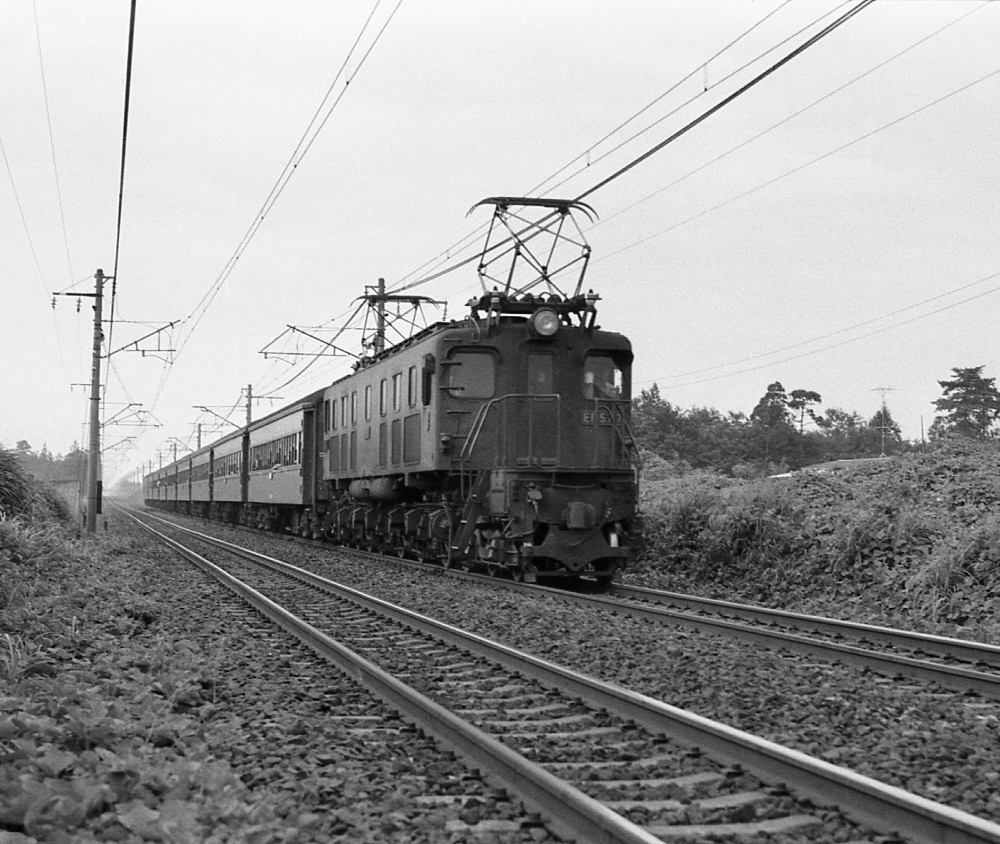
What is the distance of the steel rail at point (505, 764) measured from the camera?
13.7ft

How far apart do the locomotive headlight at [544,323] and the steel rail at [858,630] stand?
12.3 feet

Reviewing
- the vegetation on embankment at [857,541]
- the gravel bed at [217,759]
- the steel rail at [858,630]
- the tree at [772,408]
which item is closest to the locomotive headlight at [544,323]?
the steel rail at [858,630]

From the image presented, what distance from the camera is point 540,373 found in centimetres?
1534

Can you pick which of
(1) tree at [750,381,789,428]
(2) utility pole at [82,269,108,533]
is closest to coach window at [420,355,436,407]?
(2) utility pole at [82,269,108,533]

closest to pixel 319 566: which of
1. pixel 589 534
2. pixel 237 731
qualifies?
pixel 589 534

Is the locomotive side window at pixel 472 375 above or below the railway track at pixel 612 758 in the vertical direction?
above

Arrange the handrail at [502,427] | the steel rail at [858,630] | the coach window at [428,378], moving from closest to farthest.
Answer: the steel rail at [858,630], the handrail at [502,427], the coach window at [428,378]

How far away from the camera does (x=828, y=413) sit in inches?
2768

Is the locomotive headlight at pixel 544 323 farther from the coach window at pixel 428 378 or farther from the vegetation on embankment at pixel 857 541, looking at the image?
the vegetation on embankment at pixel 857 541

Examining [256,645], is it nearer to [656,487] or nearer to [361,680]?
[361,680]

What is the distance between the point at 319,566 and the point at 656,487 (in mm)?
6824

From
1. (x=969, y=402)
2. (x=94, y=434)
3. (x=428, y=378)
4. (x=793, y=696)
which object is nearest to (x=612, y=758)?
(x=793, y=696)

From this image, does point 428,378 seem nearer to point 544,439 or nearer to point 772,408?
point 544,439

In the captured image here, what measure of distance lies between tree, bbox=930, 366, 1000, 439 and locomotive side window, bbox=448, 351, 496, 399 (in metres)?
24.1
